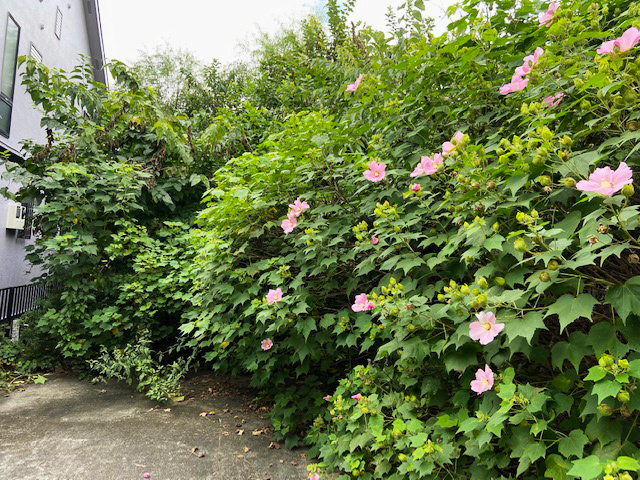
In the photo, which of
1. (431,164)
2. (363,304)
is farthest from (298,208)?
(431,164)

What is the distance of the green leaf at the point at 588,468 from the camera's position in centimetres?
104

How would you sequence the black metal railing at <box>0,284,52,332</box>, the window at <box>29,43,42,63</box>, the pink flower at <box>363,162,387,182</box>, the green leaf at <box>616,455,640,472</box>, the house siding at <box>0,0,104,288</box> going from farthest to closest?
the window at <box>29,43,42,63</box> → the house siding at <box>0,0,104,288</box> → the black metal railing at <box>0,284,52,332</box> → the pink flower at <box>363,162,387,182</box> → the green leaf at <box>616,455,640,472</box>

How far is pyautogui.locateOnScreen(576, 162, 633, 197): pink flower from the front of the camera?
1.08m

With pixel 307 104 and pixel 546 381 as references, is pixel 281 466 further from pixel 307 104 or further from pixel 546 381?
pixel 307 104

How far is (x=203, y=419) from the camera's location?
323 centimetres

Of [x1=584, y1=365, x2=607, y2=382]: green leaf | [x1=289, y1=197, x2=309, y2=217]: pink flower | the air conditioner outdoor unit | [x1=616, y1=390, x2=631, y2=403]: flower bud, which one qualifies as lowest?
[x1=616, y1=390, x2=631, y2=403]: flower bud

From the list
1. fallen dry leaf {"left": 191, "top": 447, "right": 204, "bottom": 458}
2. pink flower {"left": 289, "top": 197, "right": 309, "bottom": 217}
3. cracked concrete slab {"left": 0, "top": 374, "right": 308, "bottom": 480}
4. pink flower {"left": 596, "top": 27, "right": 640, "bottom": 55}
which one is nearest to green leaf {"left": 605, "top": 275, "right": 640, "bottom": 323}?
pink flower {"left": 596, "top": 27, "right": 640, "bottom": 55}

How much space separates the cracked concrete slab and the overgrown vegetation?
35cm

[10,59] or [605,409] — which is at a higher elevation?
[10,59]

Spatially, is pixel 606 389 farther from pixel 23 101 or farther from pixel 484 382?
pixel 23 101

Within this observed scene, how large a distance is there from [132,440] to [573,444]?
275 centimetres

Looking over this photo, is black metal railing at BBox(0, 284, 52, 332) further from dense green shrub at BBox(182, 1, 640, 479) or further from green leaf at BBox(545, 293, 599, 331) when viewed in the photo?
green leaf at BBox(545, 293, 599, 331)

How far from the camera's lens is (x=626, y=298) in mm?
1136

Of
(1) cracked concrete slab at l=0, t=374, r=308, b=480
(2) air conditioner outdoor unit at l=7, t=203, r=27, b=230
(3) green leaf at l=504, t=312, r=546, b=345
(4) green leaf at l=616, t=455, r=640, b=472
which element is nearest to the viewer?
(4) green leaf at l=616, t=455, r=640, b=472
